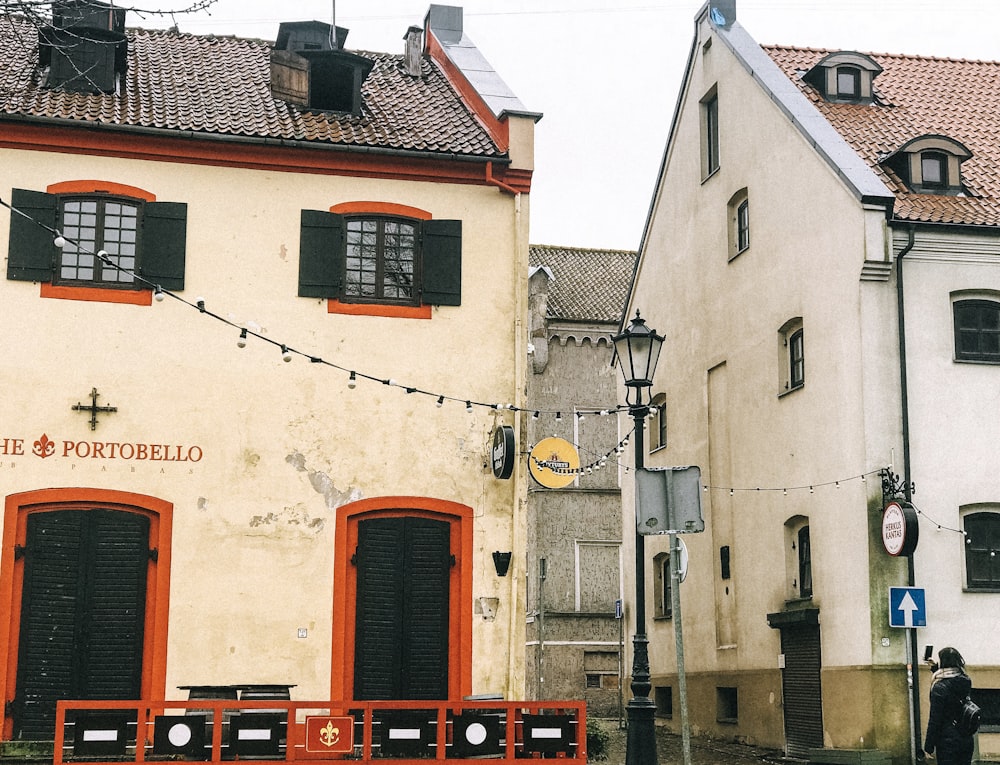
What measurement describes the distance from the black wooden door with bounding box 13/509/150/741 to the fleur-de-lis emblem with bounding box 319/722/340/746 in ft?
14.6

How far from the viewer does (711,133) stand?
29.0 metres

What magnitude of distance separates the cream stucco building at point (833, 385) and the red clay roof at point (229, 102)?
21.4 ft

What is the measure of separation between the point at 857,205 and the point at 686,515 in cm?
996

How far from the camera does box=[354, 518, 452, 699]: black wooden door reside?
59.4 feet

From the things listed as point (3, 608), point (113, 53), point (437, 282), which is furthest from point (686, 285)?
point (3, 608)

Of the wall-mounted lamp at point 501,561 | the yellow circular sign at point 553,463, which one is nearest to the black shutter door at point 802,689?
the yellow circular sign at point 553,463

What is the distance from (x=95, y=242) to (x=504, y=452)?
5.92m

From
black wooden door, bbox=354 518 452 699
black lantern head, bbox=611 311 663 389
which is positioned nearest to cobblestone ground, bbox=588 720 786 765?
black wooden door, bbox=354 518 452 699

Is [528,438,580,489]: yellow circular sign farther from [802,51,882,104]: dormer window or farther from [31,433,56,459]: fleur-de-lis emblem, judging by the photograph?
[802,51,882,104]: dormer window

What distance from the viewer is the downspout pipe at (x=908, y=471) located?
2048cm

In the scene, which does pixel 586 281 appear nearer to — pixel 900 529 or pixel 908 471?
pixel 908 471

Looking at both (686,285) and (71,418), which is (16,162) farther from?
(686,285)

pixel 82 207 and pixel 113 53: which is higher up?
pixel 113 53

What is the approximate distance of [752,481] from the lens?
2558cm
